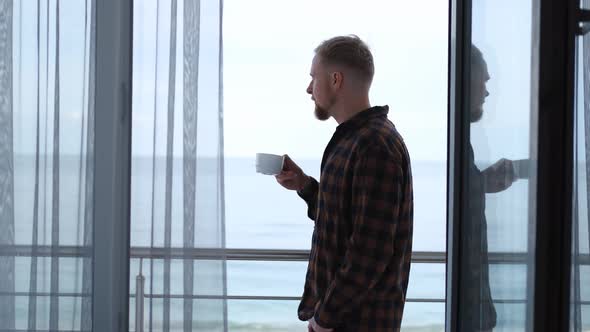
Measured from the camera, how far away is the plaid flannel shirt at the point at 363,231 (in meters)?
1.82

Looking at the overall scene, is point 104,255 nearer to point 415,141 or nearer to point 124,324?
point 124,324

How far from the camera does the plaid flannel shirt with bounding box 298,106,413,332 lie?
182cm

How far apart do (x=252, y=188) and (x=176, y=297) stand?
47.3 ft

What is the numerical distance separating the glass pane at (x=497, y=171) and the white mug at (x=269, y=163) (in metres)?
0.56

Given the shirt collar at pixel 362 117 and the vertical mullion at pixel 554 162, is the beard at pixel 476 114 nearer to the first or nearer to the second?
the shirt collar at pixel 362 117

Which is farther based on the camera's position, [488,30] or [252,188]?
[252,188]

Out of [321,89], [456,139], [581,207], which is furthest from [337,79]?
[581,207]

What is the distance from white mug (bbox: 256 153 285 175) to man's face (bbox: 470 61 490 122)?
1.86 ft

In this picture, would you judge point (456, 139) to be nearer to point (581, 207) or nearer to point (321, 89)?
point (321, 89)

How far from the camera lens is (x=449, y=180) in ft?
8.20

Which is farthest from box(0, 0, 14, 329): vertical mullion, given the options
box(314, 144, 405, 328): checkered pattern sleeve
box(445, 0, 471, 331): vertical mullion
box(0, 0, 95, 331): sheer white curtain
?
box(445, 0, 471, 331): vertical mullion

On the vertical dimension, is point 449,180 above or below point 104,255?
above

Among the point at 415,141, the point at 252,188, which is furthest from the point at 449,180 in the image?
the point at 252,188

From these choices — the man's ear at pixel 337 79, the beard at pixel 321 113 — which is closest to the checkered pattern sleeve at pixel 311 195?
the beard at pixel 321 113
